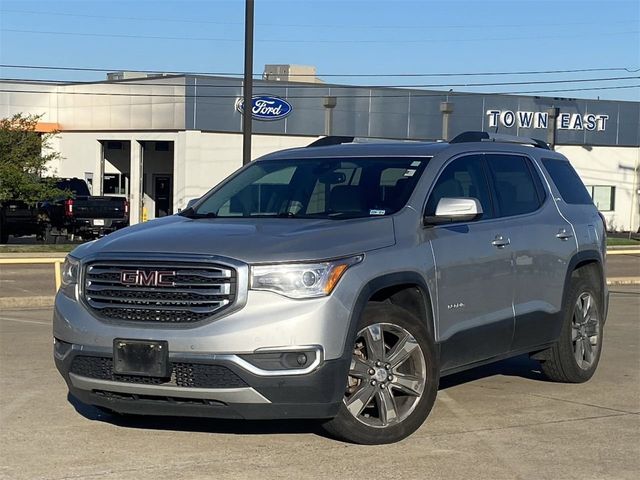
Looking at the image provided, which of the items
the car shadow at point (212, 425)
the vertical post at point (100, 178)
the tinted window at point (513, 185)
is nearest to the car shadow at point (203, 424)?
the car shadow at point (212, 425)

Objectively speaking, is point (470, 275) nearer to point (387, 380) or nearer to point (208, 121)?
point (387, 380)

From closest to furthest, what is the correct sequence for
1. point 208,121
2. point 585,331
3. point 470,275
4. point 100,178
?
point 470,275, point 585,331, point 208,121, point 100,178

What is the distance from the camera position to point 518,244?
24.1ft

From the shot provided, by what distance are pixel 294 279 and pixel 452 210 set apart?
54.2 inches

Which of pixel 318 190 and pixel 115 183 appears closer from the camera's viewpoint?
pixel 318 190

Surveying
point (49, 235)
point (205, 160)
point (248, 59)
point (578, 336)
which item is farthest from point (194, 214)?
point (205, 160)

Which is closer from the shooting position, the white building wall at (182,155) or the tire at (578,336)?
the tire at (578,336)

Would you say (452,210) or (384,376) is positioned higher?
(452,210)

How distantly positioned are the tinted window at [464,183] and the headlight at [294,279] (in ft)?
4.55

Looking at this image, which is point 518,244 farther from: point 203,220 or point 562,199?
point 203,220

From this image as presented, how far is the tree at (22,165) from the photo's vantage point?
30.1 m

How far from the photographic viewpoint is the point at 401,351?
20.3 feet

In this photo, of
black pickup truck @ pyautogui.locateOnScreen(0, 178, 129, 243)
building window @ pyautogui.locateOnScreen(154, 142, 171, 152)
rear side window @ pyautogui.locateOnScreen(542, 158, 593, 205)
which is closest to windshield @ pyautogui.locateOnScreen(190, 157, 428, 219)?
rear side window @ pyautogui.locateOnScreen(542, 158, 593, 205)

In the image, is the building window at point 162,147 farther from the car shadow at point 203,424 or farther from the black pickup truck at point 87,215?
the car shadow at point 203,424
